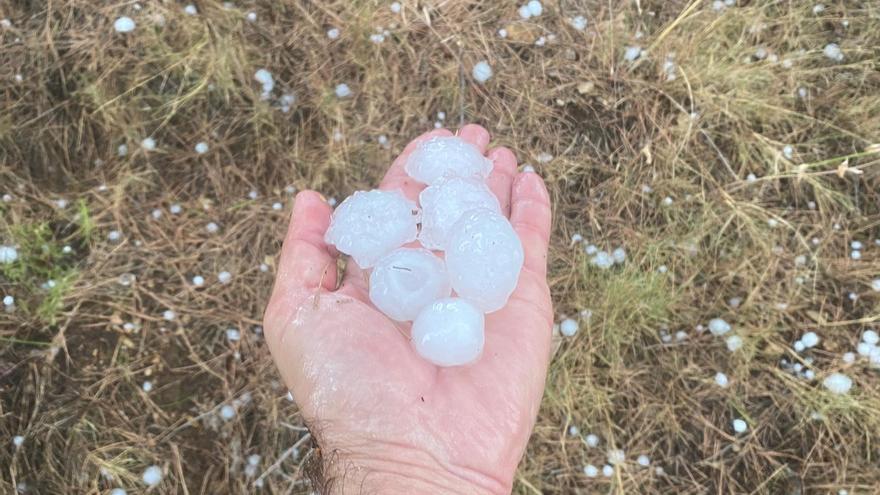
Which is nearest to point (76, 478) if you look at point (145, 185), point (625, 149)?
point (145, 185)

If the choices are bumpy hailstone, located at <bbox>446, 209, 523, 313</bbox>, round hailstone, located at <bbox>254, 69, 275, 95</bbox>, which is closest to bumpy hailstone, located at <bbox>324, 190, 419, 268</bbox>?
bumpy hailstone, located at <bbox>446, 209, 523, 313</bbox>

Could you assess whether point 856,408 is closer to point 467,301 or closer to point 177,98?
point 467,301

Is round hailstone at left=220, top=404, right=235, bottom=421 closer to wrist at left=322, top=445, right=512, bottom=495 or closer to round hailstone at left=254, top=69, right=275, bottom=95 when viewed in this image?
wrist at left=322, top=445, right=512, bottom=495

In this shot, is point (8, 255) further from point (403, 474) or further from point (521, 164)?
point (521, 164)

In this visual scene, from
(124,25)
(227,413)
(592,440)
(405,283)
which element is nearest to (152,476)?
(227,413)

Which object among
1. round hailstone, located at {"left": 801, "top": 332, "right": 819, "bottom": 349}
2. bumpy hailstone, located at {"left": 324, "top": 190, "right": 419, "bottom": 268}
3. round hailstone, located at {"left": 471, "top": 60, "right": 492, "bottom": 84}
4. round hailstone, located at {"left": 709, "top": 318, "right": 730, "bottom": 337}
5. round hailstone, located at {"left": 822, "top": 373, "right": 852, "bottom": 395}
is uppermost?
bumpy hailstone, located at {"left": 324, "top": 190, "right": 419, "bottom": 268}

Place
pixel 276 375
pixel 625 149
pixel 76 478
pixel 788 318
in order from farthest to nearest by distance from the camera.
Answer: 1. pixel 625 149
2. pixel 788 318
3. pixel 276 375
4. pixel 76 478
